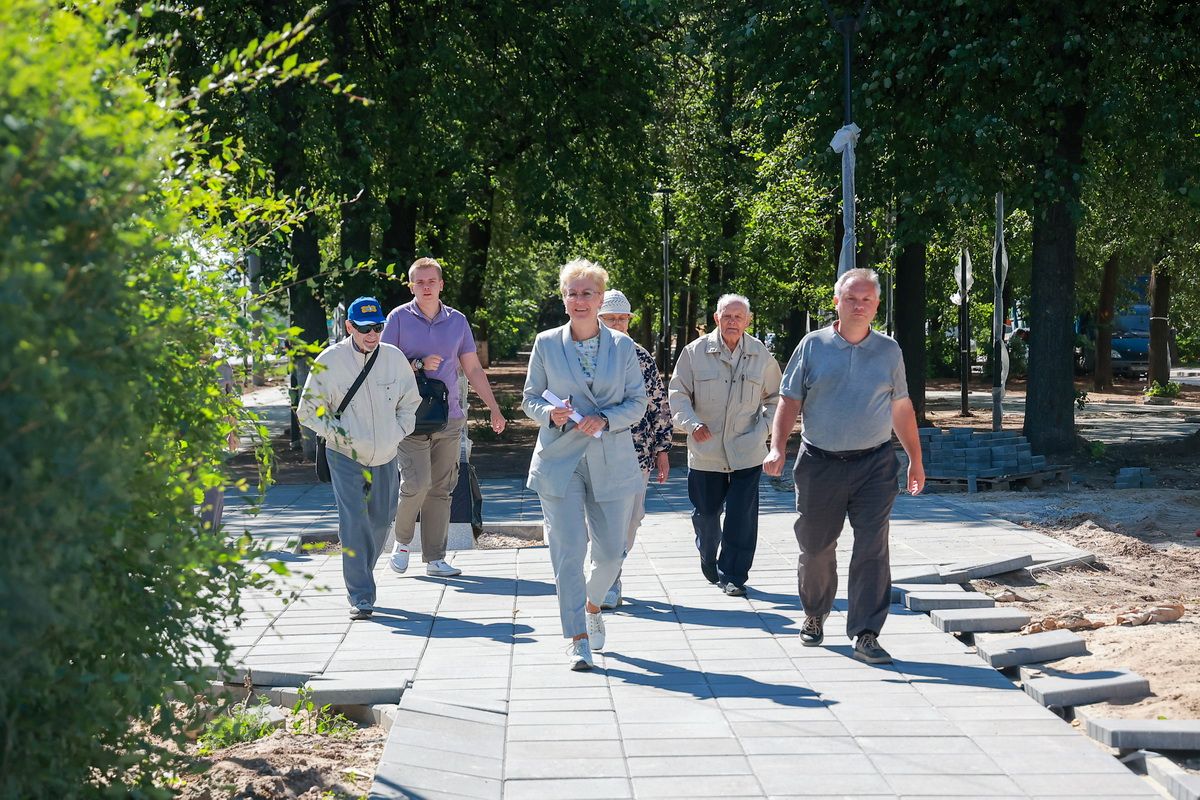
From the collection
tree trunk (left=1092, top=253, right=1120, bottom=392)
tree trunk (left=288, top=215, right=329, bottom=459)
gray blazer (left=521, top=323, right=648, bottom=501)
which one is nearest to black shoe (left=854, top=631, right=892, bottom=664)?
gray blazer (left=521, top=323, right=648, bottom=501)

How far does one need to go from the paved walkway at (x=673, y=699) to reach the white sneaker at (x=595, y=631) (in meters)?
0.10

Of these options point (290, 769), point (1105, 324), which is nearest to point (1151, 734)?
point (290, 769)

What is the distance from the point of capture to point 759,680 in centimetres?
654

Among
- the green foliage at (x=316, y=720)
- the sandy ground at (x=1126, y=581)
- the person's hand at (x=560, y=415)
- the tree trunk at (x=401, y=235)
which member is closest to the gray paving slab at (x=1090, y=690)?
the sandy ground at (x=1126, y=581)

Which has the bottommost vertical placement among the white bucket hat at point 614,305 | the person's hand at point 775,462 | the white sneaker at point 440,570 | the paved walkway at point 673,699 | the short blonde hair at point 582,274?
the paved walkway at point 673,699

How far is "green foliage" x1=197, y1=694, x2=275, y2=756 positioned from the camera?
526 centimetres

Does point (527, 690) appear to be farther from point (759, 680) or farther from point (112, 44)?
point (112, 44)

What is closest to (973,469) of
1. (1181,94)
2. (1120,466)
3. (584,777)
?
(1120,466)

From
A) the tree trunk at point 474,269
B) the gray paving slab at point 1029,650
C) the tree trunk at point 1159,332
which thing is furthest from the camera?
the tree trunk at point 1159,332

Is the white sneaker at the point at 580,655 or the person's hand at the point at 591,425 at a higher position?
the person's hand at the point at 591,425

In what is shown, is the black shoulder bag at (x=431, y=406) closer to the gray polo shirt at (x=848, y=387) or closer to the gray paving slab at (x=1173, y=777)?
the gray polo shirt at (x=848, y=387)

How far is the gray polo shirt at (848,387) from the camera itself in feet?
23.0

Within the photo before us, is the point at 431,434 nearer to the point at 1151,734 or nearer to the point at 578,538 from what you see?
the point at 578,538

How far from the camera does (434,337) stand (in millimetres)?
9508
